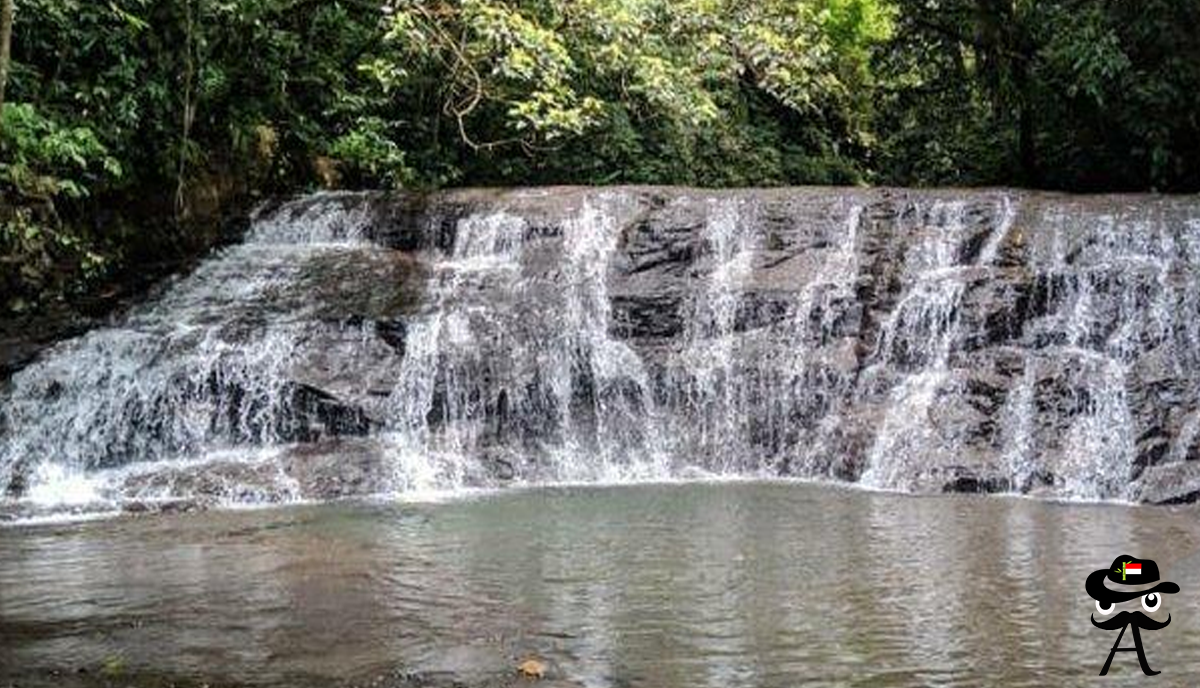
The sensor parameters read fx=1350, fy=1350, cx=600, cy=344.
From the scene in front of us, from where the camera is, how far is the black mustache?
5.80m

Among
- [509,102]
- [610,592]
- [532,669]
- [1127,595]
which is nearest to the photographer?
[532,669]

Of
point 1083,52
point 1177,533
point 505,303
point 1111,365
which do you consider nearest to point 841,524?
point 1177,533

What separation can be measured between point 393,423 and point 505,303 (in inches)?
78.3

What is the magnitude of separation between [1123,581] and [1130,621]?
2.51ft

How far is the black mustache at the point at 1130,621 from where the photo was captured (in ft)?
19.0

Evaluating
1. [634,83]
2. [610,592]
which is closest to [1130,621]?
[610,592]

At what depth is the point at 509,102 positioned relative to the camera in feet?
44.3

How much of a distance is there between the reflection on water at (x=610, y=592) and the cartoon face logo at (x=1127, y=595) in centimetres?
8

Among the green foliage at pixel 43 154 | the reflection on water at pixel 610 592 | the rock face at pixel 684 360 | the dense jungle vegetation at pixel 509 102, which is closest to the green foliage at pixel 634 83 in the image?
the dense jungle vegetation at pixel 509 102

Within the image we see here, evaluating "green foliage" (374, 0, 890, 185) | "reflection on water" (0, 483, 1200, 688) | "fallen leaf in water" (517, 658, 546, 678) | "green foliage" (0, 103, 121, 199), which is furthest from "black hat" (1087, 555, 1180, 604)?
"green foliage" (0, 103, 121, 199)

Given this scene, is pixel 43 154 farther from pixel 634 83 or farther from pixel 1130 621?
pixel 1130 621

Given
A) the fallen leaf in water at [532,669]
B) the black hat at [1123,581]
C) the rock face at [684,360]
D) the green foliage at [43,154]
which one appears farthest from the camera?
the green foliage at [43,154]

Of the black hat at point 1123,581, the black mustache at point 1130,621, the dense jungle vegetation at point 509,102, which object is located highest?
the dense jungle vegetation at point 509,102

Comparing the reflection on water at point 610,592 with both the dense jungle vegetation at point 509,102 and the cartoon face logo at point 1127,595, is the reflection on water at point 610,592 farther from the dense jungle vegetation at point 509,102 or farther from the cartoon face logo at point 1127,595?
the dense jungle vegetation at point 509,102
